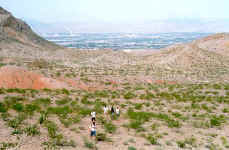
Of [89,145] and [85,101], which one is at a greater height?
[85,101]

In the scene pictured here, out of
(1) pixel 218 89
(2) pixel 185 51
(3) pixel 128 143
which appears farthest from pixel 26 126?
(2) pixel 185 51

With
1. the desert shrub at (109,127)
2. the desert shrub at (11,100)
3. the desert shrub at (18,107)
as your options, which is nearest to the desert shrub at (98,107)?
the desert shrub at (109,127)

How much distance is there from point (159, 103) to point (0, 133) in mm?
12933

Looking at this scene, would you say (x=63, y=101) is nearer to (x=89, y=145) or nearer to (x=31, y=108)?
(x=31, y=108)

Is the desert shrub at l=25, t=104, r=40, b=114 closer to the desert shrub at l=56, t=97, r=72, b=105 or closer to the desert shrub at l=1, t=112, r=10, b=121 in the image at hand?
the desert shrub at l=1, t=112, r=10, b=121

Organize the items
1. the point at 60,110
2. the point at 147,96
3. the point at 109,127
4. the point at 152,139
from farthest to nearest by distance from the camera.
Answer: the point at 147,96 < the point at 60,110 < the point at 109,127 < the point at 152,139

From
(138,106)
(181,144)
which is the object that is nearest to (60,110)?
(138,106)

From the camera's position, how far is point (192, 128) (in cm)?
1484

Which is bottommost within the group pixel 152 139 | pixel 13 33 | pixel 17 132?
pixel 152 139

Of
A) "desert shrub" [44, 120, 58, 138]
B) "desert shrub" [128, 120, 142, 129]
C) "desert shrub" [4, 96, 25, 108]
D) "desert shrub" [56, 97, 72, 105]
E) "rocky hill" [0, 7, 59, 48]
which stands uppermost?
"rocky hill" [0, 7, 59, 48]

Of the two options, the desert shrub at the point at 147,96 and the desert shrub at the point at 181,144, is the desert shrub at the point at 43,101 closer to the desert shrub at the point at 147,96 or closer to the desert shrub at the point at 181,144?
the desert shrub at the point at 147,96

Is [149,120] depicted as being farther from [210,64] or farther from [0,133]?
[210,64]

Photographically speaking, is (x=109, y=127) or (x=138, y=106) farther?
(x=138, y=106)

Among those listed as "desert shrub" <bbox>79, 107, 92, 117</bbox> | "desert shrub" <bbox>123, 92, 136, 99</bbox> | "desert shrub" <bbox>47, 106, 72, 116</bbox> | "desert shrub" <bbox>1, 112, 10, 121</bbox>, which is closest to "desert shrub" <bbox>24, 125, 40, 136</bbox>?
"desert shrub" <bbox>1, 112, 10, 121</bbox>
